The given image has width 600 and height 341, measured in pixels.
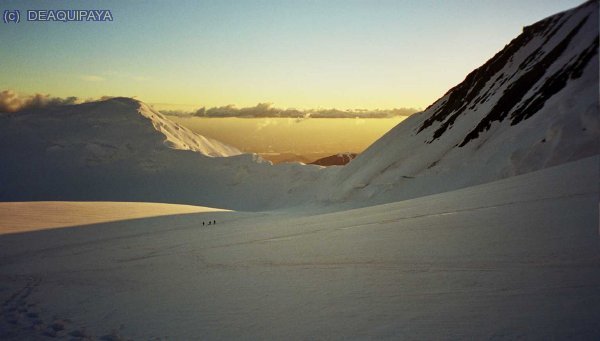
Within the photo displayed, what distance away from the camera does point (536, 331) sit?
3.92 meters

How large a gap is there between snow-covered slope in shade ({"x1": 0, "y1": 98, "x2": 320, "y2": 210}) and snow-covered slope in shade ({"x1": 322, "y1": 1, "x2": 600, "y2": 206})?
64375 mm

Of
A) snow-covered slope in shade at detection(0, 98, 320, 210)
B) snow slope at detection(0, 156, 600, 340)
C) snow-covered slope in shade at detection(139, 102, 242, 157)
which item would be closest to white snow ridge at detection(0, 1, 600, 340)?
snow slope at detection(0, 156, 600, 340)

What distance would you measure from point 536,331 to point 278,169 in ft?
446

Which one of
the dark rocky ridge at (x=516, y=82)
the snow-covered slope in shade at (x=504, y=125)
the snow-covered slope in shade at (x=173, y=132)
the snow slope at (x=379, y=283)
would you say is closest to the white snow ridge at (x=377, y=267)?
the snow slope at (x=379, y=283)

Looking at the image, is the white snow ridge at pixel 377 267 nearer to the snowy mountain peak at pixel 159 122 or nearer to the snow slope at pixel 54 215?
the snow slope at pixel 54 215

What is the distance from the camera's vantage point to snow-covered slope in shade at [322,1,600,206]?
866 inches

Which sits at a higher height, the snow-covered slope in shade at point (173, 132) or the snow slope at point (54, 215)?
the snow-covered slope in shade at point (173, 132)

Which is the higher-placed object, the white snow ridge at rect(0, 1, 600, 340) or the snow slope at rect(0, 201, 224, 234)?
the white snow ridge at rect(0, 1, 600, 340)

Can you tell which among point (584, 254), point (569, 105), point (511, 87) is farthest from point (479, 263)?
point (511, 87)

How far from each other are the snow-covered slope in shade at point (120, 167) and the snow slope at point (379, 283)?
100965 millimetres

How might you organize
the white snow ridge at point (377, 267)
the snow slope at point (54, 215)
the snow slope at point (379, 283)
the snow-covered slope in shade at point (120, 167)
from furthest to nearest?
the snow-covered slope in shade at point (120, 167) → the snow slope at point (54, 215) → the white snow ridge at point (377, 267) → the snow slope at point (379, 283)

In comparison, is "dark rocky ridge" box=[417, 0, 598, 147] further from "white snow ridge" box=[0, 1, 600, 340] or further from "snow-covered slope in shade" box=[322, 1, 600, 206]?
"white snow ridge" box=[0, 1, 600, 340]

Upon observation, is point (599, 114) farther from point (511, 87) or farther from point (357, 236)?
point (511, 87)

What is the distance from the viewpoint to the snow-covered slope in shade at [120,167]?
417ft
